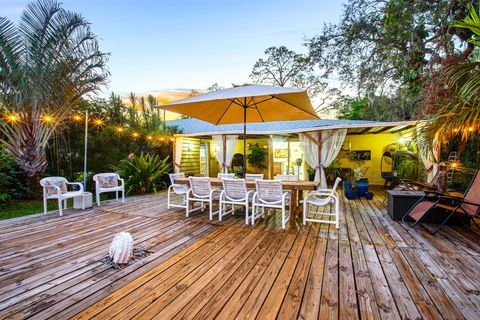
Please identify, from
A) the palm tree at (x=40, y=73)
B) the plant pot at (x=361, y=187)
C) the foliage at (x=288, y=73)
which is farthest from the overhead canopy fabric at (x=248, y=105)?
the foliage at (x=288, y=73)

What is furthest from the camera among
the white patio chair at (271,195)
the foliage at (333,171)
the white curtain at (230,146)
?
the white curtain at (230,146)

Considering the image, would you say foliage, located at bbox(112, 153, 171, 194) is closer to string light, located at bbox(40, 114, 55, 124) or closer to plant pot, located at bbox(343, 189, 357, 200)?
string light, located at bbox(40, 114, 55, 124)

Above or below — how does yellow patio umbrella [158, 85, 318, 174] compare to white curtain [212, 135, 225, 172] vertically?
above

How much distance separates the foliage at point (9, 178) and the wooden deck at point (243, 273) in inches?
85.9

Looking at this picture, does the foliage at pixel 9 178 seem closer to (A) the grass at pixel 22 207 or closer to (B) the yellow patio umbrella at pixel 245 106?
(A) the grass at pixel 22 207

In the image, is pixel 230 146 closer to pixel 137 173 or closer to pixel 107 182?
pixel 137 173

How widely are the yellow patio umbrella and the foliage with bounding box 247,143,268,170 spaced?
541cm

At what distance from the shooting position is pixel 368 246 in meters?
3.42

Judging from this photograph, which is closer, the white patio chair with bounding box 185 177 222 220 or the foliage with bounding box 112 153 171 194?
the white patio chair with bounding box 185 177 222 220

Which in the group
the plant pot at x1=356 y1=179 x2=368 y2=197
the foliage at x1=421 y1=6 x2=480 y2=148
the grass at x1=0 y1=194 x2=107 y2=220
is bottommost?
the grass at x1=0 y1=194 x2=107 y2=220

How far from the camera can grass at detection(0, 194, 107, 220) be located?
5258mm

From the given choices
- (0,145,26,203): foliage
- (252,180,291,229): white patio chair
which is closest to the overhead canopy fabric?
(252,180,291,229): white patio chair

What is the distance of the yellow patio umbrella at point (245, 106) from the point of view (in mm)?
3824

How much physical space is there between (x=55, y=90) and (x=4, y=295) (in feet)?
16.9
